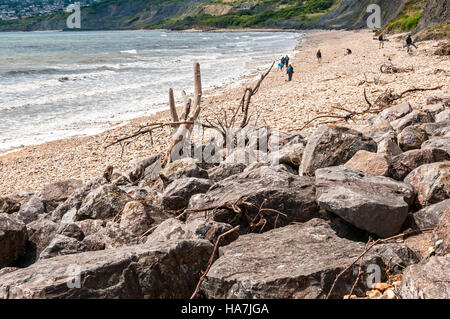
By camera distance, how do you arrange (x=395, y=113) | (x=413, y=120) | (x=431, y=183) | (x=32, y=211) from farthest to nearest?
(x=395, y=113), (x=413, y=120), (x=32, y=211), (x=431, y=183)

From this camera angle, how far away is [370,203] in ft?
12.6

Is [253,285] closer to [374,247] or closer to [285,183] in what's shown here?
[374,247]

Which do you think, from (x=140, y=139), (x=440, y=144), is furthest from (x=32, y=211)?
(x=140, y=139)

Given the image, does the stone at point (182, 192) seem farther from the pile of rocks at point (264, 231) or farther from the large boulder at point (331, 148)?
the large boulder at point (331, 148)

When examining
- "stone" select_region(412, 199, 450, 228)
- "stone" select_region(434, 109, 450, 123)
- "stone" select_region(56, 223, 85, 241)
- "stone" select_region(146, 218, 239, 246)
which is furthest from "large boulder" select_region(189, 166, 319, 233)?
"stone" select_region(434, 109, 450, 123)

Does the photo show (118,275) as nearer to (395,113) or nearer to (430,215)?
(430,215)

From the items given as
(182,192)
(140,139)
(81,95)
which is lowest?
(140,139)

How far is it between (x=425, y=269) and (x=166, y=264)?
184 cm

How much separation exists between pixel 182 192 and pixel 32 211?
278 cm

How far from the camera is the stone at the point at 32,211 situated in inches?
257

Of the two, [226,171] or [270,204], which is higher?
[270,204]

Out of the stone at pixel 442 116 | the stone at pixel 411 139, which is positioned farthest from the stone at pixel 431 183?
the stone at pixel 442 116

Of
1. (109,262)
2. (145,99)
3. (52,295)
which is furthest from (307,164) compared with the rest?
(145,99)

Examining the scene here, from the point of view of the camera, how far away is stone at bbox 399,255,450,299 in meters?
2.69
